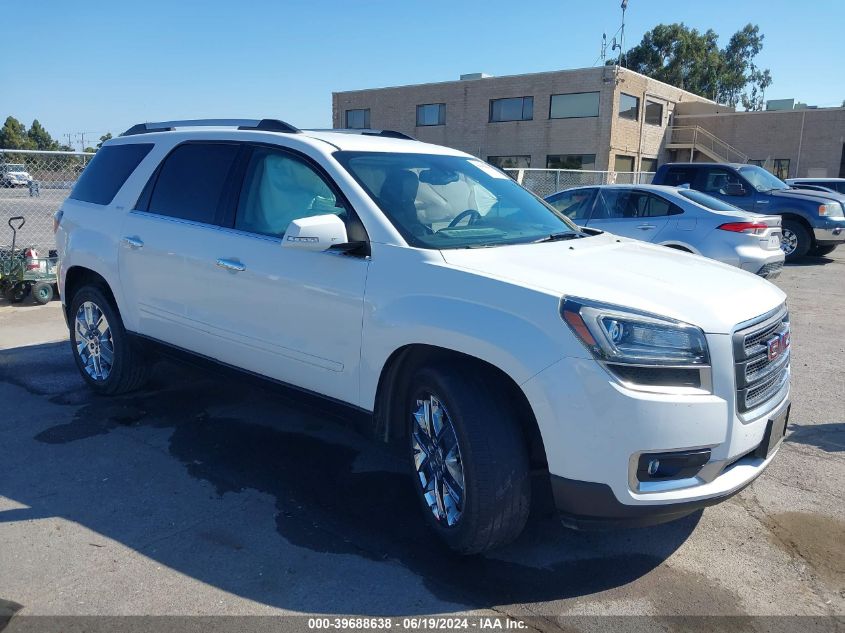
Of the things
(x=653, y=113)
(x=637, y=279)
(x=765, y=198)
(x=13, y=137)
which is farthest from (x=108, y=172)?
(x=13, y=137)

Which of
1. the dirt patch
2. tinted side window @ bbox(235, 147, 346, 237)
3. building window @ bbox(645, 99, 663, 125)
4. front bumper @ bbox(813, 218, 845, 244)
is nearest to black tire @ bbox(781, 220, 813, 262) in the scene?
front bumper @ bbox(813, 218, 845, 244)

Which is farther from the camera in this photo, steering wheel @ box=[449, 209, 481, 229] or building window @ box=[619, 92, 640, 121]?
building window @ box=[619, 92, 640, 121]

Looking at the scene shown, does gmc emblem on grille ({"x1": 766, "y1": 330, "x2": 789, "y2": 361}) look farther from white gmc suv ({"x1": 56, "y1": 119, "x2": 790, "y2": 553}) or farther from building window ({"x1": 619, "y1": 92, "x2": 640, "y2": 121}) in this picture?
building window ({"x1": 619, "y1": 92, "x2": 640, "y2": 121})

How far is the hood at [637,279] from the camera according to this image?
9.93 ft

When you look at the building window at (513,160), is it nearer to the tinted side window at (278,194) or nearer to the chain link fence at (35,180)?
the chain link fence at (35,180)

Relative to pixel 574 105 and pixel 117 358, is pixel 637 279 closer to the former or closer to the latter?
pixel 117 358

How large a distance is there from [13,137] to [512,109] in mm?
66439

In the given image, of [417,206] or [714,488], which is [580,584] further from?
[417,206]

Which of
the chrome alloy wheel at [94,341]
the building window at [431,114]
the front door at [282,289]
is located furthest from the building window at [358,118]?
the front door at [282,289]

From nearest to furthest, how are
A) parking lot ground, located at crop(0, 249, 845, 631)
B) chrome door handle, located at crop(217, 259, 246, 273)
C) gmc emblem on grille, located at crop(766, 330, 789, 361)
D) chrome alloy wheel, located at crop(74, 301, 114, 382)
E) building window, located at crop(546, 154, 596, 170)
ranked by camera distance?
parking lot ground, located at crop(0, 249, 845, 631) < gmc emblem on grille, located at crop(766, 330, 789, 361) < chrome door handle, located at crop(217, 259, 246, 273) < chrome alloy wheel, located at crop(74, 301, 114, 382) < building window, located at crop(546, 154, 596, 170)

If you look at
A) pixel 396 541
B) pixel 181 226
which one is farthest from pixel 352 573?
pixel 181 226

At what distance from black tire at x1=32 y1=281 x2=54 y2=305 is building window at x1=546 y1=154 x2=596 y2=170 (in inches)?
1169

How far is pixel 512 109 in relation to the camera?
3741 cm

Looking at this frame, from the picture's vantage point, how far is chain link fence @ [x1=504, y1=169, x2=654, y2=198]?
18.0 m
